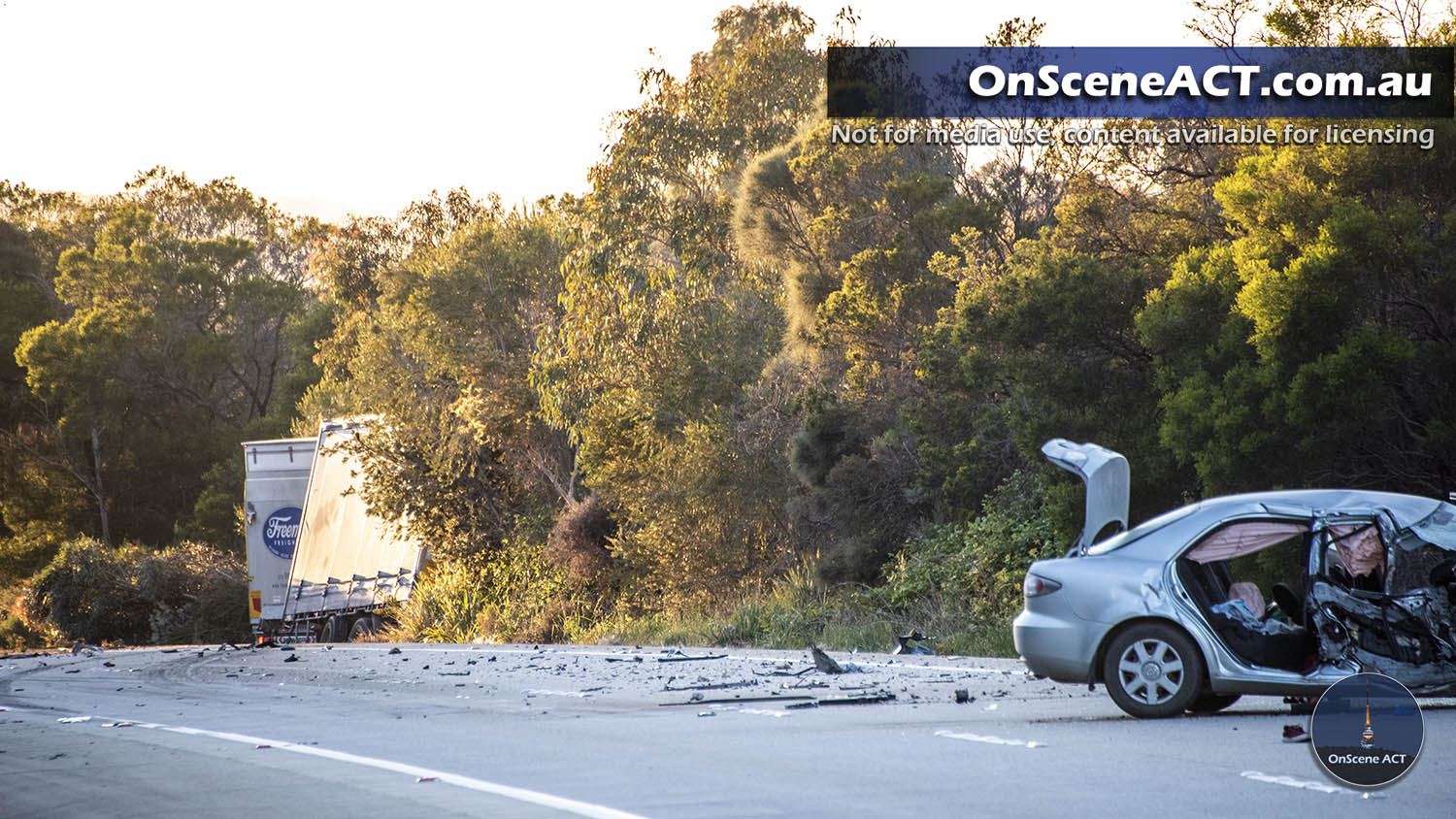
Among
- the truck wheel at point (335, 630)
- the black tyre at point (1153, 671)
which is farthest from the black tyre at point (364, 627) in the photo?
the black tyre at point (1153, 671)

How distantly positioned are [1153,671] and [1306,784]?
2.68 metres

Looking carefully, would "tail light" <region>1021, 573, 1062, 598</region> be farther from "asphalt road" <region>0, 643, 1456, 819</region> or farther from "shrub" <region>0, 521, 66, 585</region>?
"shrub" <region>0, 521, 66, 585</region>

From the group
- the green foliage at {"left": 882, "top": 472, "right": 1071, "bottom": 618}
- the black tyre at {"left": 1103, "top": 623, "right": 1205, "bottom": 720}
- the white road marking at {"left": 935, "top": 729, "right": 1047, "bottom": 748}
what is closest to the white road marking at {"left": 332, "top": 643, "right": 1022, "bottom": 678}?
the black tyre at {"left": 1103, "top": 623, "right": 1205, "bottom": 720}

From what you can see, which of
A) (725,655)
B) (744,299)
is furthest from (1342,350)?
(744,299)

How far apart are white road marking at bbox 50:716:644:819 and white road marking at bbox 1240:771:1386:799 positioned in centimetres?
301

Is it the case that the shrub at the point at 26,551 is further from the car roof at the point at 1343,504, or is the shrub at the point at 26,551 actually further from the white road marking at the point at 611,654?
the car roof at the point at 1343,504

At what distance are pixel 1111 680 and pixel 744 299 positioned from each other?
75.4 feet

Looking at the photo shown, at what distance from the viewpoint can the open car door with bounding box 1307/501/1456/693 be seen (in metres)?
9.46

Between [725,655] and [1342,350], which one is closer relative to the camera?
[1342,350]

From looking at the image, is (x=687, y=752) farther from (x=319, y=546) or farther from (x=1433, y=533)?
(x=319, y=546)

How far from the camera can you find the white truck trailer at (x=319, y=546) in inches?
1319

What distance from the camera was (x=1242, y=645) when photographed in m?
9.84

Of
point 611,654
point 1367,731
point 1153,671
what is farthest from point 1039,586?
point 611,654

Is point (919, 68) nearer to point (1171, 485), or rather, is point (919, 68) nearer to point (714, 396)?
point (714, 396)
